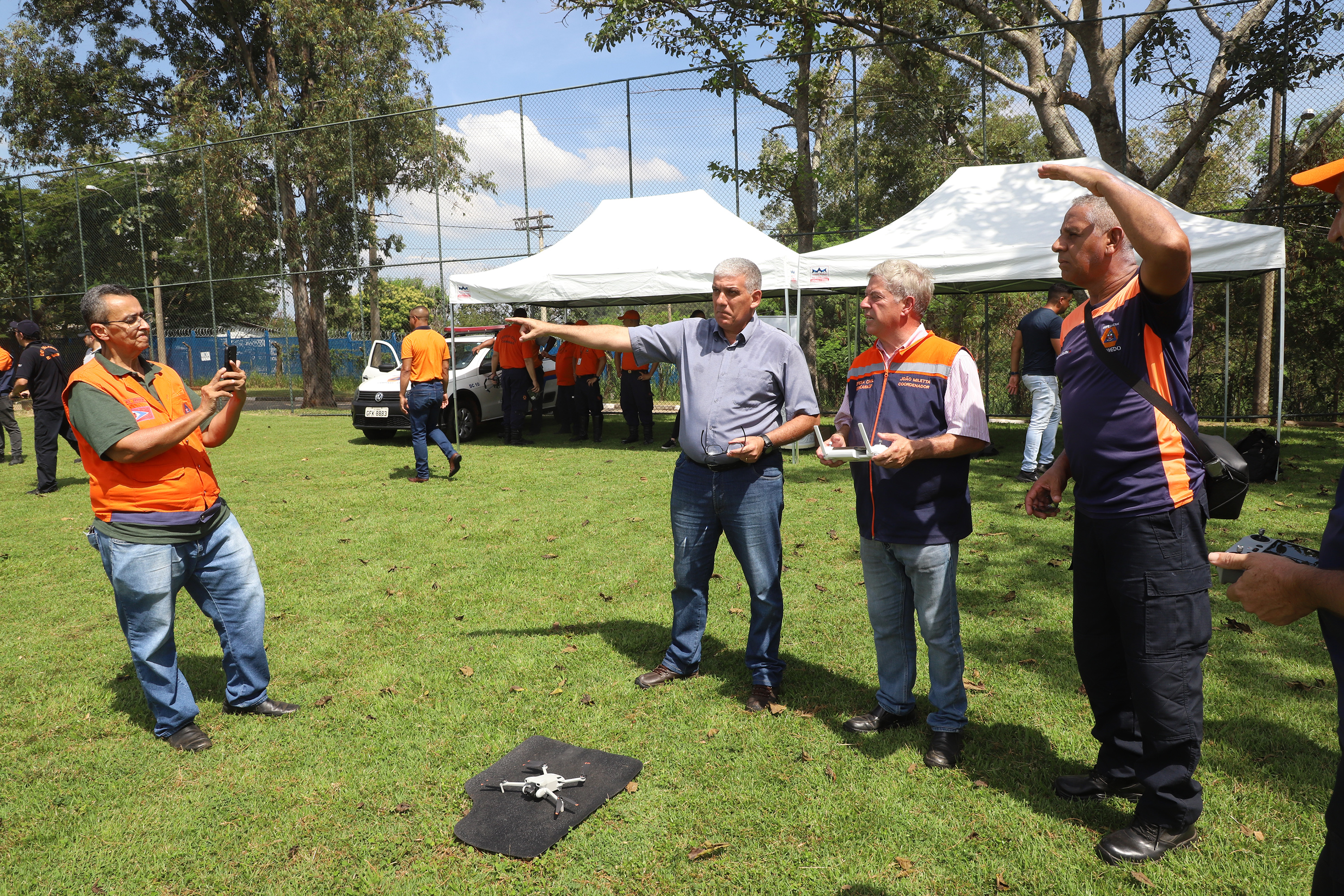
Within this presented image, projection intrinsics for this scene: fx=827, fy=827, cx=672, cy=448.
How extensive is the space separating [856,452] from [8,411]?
13.1 metres

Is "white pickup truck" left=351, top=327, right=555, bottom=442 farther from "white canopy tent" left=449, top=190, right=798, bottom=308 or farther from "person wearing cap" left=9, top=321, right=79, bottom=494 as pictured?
"person wearing cap" left=9, top=321, right=79, bottom=494

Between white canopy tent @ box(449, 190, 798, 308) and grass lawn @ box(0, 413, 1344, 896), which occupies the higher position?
white canopy tent @ box(449, 190, 798, 308)

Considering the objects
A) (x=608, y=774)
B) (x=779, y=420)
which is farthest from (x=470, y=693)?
(x=779, y=420)

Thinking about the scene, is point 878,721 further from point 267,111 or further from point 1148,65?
point 267,111

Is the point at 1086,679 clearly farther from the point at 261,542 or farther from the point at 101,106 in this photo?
the point at 101,106

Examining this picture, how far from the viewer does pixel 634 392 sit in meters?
13.2

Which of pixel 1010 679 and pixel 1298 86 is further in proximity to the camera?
pixel 1298 86

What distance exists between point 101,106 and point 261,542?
2580cm

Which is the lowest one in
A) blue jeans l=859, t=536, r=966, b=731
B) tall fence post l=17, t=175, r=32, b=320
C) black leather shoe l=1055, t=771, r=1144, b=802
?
black leather shoe l=1055, t=771, r=1144, b=802

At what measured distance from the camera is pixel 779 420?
3926mm

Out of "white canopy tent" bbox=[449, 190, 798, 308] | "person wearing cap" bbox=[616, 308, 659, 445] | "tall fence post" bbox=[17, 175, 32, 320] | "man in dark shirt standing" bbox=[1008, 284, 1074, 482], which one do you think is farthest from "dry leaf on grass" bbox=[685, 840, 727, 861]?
"tall fence post" bbox=[17, 175, 32, 320]

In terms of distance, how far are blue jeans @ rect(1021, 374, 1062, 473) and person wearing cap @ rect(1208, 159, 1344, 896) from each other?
25.2 feet

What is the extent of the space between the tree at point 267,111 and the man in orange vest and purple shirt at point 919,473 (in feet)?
52.2

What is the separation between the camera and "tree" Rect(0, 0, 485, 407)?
66.4 feet
